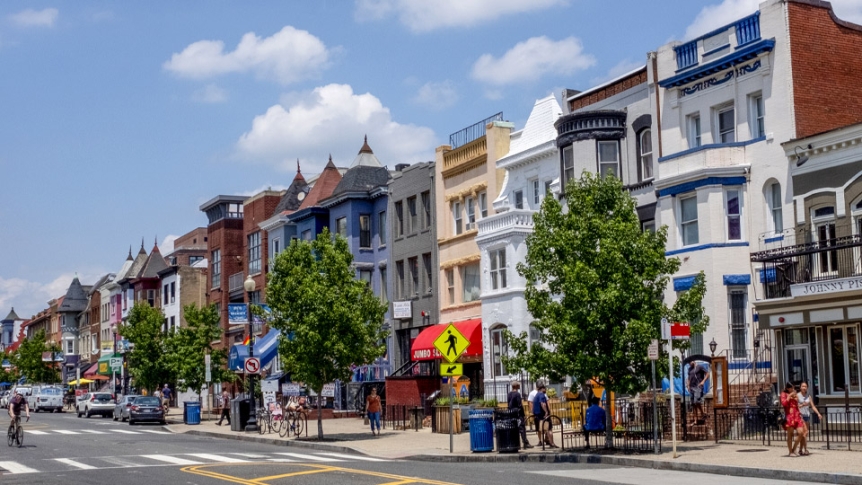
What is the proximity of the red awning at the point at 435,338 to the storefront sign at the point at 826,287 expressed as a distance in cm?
1496

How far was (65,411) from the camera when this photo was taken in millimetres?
70625

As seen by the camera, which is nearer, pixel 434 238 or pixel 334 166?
pixel 434 238

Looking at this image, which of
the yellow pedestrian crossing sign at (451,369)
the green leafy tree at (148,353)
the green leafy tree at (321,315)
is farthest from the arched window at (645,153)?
the green leafy tree at (148,353)

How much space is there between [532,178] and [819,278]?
44.8 feet

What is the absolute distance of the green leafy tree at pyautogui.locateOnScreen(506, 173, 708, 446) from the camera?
2528 cm

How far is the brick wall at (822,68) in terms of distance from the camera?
101 feet

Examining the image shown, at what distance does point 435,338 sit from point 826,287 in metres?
16.1

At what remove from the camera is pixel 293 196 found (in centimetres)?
6116

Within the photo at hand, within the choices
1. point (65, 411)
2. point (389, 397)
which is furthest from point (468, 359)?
point (65, 411)

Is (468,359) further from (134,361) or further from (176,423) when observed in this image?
(134,361)

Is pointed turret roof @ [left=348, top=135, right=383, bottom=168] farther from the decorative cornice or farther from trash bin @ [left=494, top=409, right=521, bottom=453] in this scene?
trash bin @ [left=494, top=409, right=521, bottom=453]

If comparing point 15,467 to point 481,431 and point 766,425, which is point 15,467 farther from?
point 766,425

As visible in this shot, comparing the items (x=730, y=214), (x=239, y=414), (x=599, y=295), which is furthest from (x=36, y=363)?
(x=599, y=295)

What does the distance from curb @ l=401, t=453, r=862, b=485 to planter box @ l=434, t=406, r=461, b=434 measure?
7.61 meters
